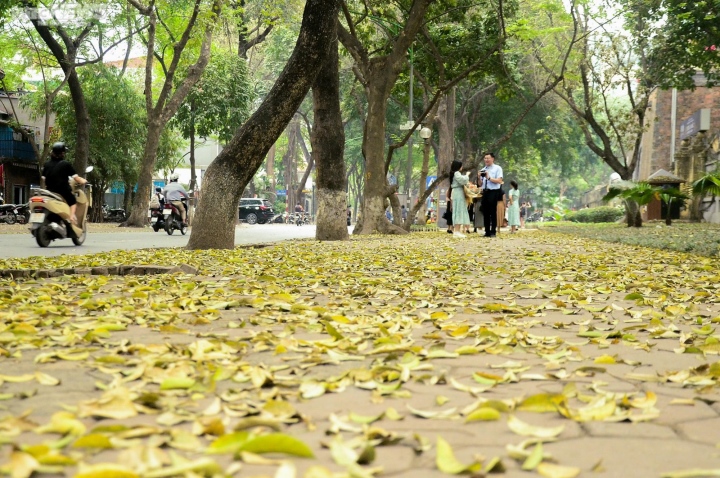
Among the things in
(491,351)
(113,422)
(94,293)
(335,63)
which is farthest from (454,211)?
(113,422)

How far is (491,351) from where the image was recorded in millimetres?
4305

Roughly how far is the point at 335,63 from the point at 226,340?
12466mm

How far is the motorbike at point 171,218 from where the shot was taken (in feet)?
76.6

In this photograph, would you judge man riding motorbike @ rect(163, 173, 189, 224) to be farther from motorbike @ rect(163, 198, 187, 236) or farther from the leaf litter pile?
the leaf litter pile

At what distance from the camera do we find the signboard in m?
35.7

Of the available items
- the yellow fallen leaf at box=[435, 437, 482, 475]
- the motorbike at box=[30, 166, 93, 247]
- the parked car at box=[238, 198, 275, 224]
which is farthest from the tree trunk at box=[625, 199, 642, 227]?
the parked car at box=[238, 198, 275, 224]

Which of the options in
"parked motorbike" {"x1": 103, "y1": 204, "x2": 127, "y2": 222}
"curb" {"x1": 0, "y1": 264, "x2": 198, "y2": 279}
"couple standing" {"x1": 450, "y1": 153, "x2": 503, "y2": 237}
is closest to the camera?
"curb" {"x1": 0, "y1": 264, "x2": 198, "y2": 279}

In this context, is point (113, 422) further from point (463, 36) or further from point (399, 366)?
point (463, 36)

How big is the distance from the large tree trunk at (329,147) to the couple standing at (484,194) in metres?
3.79

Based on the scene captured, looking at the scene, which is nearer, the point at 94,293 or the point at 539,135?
the point at 94,293

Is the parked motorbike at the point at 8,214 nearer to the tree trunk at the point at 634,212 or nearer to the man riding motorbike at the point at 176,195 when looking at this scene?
the man riding motorbike at the point at 176,195

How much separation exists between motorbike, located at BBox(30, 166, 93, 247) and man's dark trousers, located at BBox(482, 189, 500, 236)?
29.7ft

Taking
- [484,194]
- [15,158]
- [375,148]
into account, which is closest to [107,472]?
[484,194]

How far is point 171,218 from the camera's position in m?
23.5
